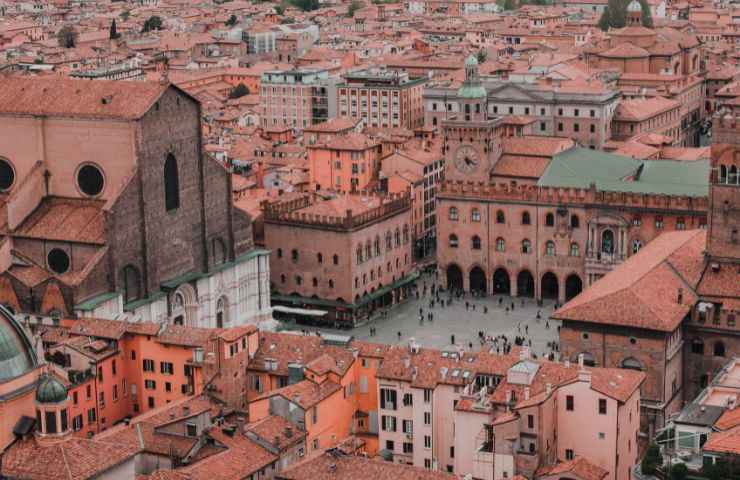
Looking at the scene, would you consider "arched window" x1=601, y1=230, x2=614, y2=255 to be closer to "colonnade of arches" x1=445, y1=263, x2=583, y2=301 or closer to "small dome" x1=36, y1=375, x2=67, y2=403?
"colonnade of arches" x1=445, y1=263, x2=583, y2=301

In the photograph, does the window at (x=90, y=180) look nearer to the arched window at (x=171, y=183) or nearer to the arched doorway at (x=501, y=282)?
the arched window at (x=171, y=183)

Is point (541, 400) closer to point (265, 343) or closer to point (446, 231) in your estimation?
point (265, 343)

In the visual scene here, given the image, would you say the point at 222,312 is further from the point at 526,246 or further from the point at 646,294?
the point at 646,294

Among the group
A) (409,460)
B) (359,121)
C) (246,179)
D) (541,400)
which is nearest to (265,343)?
(409,460)

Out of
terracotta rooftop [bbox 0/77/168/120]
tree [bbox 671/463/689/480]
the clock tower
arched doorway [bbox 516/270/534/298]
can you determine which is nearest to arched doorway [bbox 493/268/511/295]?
arched doorway [bbox 516/270/534/298]

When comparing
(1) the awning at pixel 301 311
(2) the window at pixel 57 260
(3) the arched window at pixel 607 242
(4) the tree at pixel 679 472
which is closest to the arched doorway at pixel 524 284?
(3) the arched window at pixel 607 242

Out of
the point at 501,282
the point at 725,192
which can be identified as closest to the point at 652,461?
the point at 725,192

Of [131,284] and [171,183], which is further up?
[171,183]
